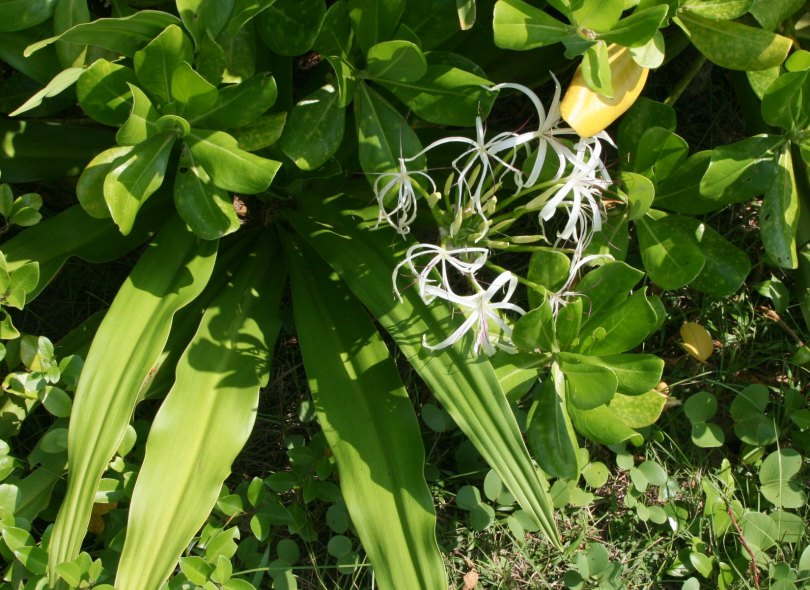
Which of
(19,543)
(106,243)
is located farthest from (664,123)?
(19,543)

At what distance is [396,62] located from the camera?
3.86 ft

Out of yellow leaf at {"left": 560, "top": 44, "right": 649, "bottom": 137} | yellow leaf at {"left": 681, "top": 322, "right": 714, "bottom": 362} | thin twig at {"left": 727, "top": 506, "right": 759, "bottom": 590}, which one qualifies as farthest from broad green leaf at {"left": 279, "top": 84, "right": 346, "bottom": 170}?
thin twig at {"left": 727, "top": 506, "right": 759, "bottom": 590}

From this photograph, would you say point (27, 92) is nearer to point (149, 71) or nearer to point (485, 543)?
point (149, 71)

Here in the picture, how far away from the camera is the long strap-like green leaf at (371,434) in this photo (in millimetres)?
1252

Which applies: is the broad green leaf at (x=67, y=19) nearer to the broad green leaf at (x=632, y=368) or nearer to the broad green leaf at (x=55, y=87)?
the broad green leaf at (x=55, y=87)

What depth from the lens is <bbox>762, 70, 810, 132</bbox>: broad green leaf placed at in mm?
1300

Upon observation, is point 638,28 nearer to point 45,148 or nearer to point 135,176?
point 135,176

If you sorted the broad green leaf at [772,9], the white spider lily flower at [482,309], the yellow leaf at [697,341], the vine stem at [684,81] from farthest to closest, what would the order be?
the yellow leaf at [697,341] < the vine stem at [684,81] < the broad green leaf at [772,9] < the white spider lily flower at [482,309]

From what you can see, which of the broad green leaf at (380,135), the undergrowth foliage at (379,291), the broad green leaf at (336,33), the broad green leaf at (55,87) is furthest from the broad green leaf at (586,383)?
the broad green leaf at (55,87)

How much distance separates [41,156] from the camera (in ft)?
4.75

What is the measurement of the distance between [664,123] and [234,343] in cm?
82

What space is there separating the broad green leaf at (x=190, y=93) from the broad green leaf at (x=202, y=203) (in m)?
0.06

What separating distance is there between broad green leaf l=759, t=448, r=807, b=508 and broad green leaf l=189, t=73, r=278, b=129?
120 cm

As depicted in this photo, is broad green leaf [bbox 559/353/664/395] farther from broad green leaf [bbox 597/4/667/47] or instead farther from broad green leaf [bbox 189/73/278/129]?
broad green leaf [bbox 189/73/278/129]
